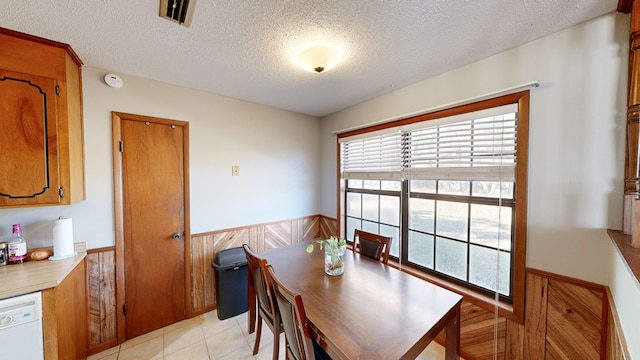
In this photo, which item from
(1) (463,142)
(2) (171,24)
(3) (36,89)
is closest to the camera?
(2) (171,24)

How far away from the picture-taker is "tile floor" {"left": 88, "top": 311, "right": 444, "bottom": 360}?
75.6 inches

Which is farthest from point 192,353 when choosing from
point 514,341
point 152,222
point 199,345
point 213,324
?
point 514,341

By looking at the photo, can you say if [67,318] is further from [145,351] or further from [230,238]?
[230,238]

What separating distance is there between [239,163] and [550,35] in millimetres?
2920

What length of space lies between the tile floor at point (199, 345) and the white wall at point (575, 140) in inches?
51.7

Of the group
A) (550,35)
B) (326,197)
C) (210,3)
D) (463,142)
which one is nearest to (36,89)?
(210,3)

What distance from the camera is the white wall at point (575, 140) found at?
1293mm

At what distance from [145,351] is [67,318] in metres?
0.75

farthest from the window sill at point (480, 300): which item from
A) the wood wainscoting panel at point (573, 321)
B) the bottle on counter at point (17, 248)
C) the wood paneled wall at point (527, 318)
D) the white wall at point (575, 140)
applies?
the bottle on counter at point (17, 248)

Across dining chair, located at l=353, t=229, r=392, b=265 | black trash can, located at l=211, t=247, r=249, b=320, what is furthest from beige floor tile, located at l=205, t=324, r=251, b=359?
dining chair, located at l=353, t=229, r=392, b=265

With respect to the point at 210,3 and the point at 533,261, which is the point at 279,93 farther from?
the point at 533,261

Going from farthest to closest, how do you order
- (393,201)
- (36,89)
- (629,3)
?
(393,201) < (36,89) < (629,3)

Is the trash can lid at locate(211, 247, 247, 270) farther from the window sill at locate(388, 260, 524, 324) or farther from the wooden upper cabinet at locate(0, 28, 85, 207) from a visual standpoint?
the window sill at locate(388, 260, 524, 324)

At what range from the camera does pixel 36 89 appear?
1.55 metres
